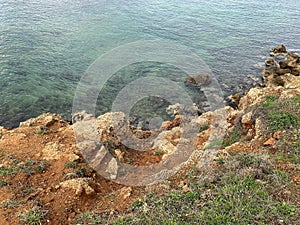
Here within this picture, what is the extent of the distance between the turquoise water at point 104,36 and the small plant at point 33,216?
10283 mm

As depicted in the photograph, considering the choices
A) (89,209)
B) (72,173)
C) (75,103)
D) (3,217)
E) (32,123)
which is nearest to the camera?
(3,217)

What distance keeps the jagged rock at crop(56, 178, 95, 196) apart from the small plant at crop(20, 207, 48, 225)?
1.28m

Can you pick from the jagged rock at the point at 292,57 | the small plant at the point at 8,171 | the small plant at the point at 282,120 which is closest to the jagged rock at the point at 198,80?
the jagged rock at the point at 292,57

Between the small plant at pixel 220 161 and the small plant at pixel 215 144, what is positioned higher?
the small plant at pixel 220 161

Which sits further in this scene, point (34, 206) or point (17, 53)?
point (17, 53)

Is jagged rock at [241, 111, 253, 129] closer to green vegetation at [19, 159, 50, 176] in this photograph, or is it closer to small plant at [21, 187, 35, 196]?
green vegetation at [19, 159, 50, 176]

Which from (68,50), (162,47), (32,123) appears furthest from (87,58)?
(32,123)

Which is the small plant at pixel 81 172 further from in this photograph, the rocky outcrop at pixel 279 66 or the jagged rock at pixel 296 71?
the jagged rock at pixel 296 71

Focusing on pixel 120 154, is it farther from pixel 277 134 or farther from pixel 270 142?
pixel 277 134

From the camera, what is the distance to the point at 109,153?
40.2 ft

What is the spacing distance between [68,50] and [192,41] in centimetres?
1423

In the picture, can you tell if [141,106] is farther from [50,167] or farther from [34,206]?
[34,206]

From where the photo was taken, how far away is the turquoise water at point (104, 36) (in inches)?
803

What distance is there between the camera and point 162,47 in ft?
93.9
